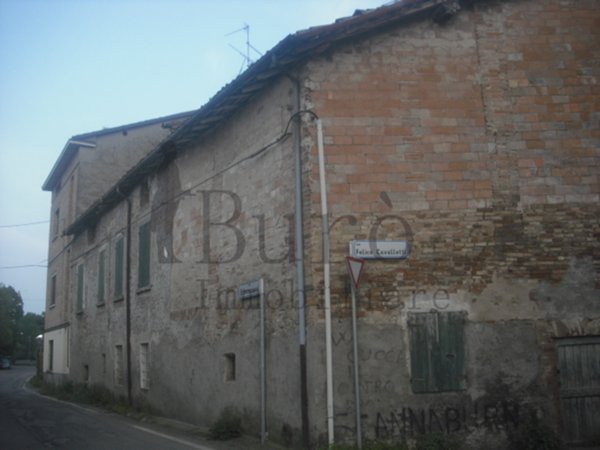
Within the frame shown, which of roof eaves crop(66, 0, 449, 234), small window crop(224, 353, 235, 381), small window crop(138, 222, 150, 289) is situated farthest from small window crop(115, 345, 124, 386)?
roof eaves crop(66, 0, 449, 234)

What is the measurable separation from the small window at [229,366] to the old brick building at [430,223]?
369 millimetres

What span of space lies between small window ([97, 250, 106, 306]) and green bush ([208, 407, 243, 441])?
10487 mm

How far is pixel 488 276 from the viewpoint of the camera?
9195 mm

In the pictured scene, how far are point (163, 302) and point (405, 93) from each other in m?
7.79

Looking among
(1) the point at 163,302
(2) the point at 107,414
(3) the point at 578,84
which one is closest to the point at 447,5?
(3) the point at 578,84

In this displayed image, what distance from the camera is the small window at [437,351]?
886 cm

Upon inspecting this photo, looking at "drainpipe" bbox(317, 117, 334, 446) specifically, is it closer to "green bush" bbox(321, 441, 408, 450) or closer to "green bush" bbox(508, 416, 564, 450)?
"green bush" bbox(321, 441, 408, 450)

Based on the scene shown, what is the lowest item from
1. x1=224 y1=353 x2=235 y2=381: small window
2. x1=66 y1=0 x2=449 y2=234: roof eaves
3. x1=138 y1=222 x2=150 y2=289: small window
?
x1=224 y1=353 x2=235 y2=381: small window

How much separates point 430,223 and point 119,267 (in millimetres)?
11618

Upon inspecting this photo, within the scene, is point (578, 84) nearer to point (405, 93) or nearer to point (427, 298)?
point (405, 93)

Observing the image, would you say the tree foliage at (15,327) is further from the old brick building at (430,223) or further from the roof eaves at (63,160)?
the old brick building at (430,223)

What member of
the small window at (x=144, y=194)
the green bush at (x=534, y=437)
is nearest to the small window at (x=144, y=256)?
the small window at (x=144, y=194)

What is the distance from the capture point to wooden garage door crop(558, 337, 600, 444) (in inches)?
354

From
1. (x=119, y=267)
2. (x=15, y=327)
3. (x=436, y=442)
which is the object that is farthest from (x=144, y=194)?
(x=15, y=327)
